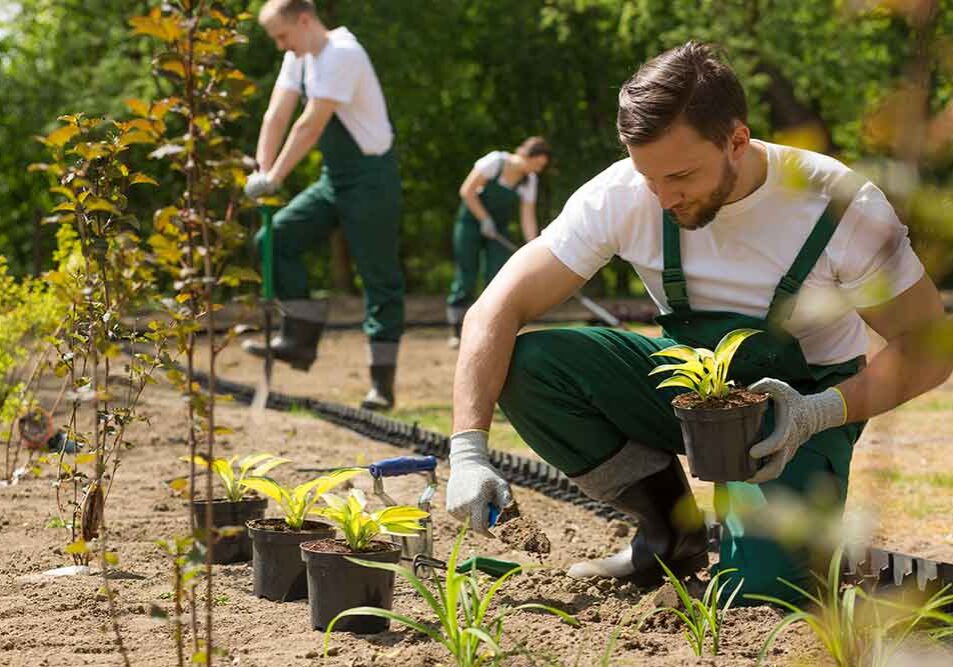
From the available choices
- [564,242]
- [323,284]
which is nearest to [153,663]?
[564,242]

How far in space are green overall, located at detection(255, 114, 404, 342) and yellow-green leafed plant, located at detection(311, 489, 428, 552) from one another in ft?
12.8

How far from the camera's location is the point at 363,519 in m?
2.66

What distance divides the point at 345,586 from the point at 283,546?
1.09 ft

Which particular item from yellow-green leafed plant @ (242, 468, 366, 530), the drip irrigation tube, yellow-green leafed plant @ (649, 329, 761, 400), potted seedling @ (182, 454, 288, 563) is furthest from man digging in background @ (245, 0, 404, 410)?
yellow-green leafed plant @ (649, 329, 761, 400)

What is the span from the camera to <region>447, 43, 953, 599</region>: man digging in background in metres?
2.78

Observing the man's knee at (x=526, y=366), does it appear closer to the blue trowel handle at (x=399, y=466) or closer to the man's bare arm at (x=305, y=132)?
the blue trowel handle at (x=399, y=466)

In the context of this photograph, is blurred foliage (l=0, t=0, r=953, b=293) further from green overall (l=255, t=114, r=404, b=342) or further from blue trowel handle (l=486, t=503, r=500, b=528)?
blue trowel handle (l=486, t=503, r=500, b=528)

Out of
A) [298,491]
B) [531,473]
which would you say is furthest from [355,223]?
[298,491]

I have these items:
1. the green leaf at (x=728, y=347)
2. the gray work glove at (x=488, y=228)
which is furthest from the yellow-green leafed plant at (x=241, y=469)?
the gray work glove at (x=488, y=228)

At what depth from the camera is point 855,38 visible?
677 inches

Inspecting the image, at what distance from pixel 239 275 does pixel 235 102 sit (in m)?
0.27

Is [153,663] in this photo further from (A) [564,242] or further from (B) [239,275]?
(A) [564,242]

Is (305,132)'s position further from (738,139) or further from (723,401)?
(723,401)

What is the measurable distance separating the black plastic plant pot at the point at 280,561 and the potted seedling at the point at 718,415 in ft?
2.93
